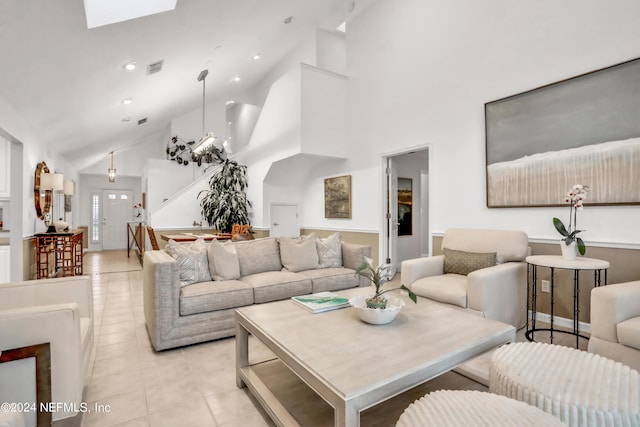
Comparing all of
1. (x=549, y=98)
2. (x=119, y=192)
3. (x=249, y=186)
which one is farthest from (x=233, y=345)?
(x=119, y=192)

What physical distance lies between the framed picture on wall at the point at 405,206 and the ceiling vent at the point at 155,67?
4.45 meters

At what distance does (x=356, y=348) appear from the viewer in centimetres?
153

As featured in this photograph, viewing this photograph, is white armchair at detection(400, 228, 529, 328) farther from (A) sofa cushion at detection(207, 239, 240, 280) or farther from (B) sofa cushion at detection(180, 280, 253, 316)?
(A) sofa cushion at detection(207, 239, 240, 280)

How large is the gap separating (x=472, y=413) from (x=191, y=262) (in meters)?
2.56

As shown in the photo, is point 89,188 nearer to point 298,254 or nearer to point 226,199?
point 226,199

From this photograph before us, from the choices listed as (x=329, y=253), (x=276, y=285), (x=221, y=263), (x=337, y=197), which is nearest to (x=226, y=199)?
(x=337, y=197)

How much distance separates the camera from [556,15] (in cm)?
320

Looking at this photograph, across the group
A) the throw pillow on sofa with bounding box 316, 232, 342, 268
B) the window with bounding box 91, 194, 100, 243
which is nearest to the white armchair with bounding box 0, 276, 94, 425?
the throw pillow on sofa with bounding box 316, 232, 342, 268

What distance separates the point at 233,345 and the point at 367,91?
453cm

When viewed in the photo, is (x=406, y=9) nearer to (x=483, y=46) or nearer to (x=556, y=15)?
(x=483, y=46)

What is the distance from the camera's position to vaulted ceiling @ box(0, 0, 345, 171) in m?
2.66

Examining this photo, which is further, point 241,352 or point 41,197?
point 41,197

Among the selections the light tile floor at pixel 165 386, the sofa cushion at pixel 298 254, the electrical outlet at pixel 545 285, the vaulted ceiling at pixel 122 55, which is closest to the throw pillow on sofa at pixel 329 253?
the sofa cushion at pixel 298 254

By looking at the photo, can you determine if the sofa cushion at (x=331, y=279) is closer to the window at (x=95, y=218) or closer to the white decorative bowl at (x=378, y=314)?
the white decorative bowl at (x=378, y=314)
